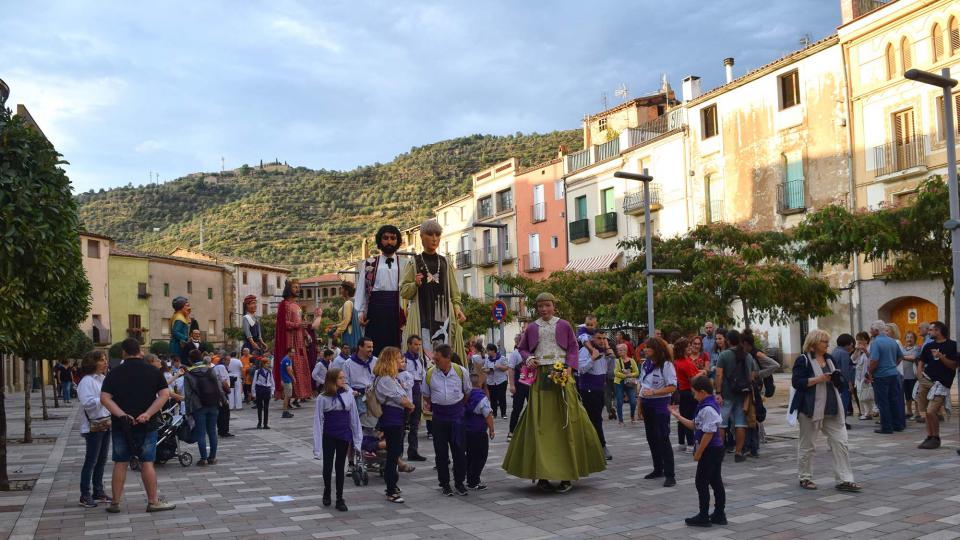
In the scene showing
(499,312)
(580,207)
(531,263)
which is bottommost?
(499,312)

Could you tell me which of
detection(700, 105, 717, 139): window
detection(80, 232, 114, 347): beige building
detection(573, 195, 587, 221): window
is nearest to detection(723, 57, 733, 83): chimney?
detection(700, 105, 717, 139): window

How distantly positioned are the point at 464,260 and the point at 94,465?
4904 cm

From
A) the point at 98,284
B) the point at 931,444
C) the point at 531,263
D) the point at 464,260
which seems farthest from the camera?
the point at 464,260

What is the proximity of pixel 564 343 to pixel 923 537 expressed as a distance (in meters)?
4.09

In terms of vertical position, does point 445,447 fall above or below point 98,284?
below

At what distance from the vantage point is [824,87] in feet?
106

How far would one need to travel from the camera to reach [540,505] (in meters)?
9.13

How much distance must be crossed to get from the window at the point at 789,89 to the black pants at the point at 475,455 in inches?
1089

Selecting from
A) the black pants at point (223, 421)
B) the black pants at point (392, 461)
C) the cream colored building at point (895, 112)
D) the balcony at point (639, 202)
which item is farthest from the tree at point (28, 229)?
the balcony at point (639, 202)

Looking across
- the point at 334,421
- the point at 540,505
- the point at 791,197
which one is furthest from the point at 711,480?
the point at 791,197

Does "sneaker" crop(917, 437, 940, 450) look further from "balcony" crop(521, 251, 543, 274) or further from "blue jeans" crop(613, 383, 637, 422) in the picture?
"balcony" crop(521, 251, 543, 274)

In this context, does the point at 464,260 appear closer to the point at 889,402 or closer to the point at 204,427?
the point at 889,402

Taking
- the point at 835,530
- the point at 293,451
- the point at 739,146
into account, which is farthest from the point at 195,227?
the point at 835,530

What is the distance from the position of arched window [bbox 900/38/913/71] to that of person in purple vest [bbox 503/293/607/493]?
24.2 meters
